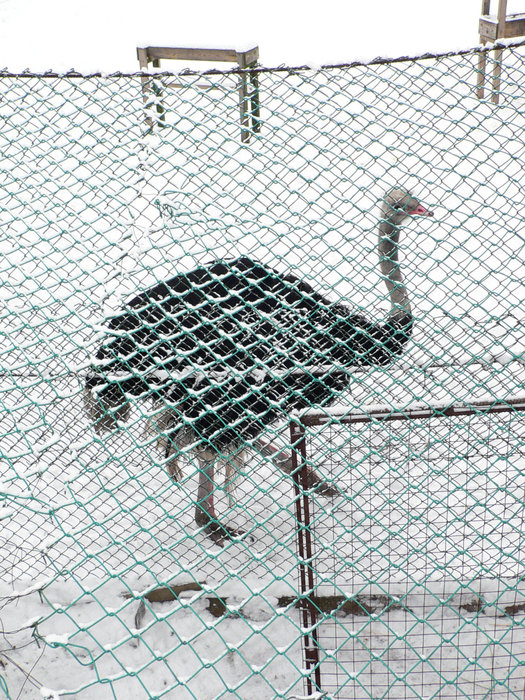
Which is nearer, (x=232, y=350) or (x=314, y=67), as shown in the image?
(x=314, y=67)

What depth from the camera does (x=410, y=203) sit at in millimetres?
3133

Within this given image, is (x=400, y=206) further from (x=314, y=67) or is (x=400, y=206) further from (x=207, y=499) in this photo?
(x=207, y=499)

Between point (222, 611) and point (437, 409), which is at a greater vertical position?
point (437, 409)

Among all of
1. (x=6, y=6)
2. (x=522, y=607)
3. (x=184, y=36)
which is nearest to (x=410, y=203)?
(x=522, y=607)

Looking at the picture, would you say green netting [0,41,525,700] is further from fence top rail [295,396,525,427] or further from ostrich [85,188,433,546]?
fence top rail [295,396,525,427]

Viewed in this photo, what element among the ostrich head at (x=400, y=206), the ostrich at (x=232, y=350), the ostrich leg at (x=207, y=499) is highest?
the ostrich head at (x=400, y=206)

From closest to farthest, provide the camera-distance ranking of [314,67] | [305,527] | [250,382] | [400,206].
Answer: [305,527], [314,67], [250,382], [400,206]

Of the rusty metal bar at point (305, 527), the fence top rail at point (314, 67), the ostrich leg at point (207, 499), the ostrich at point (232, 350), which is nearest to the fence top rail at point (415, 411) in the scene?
the rusty metal bar at point (305, 527)

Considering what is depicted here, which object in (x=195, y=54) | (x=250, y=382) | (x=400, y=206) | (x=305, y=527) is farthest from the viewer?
(x=195, y=54)

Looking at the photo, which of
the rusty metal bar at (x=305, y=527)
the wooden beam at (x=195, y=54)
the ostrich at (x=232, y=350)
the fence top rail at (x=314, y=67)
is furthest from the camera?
the wooden beam at (x=195, y=54)

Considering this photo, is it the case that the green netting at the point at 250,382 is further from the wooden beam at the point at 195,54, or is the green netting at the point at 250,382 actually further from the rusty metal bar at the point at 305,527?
the wooden beam at the point at 195,54

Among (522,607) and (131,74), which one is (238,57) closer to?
(131,74)

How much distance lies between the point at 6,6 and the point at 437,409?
40.9 ft

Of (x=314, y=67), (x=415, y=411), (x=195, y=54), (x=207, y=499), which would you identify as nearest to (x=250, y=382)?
(x=207, y=499)
